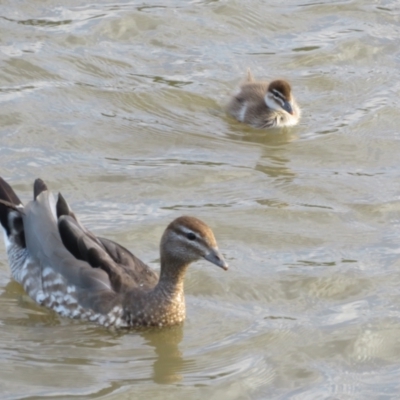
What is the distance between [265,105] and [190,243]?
4208 mm

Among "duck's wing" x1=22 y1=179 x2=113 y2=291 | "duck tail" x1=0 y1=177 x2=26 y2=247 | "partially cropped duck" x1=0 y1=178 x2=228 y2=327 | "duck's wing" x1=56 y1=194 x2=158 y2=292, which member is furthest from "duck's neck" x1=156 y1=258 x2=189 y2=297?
"duck tail" x1=0 y1=177 x2=26 y2=247

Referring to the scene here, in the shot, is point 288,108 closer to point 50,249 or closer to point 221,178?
point 221,178

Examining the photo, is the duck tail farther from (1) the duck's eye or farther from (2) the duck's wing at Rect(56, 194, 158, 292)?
(1) the duck's eye

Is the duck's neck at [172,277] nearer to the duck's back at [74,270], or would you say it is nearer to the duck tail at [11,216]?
the duck's back at [74,270]

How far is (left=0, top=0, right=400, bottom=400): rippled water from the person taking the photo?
7.54 metres

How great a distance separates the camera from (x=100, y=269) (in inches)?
323

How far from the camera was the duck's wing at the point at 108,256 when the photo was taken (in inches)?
321

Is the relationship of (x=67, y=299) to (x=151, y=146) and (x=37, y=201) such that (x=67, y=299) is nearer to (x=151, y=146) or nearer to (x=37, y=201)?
(x=37, y=201)

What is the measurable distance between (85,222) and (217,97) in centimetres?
337

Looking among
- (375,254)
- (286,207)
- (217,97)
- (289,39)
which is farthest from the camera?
(289,39)

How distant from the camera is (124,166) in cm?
1039

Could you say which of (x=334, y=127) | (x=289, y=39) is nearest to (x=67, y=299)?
(x=334, y=127)

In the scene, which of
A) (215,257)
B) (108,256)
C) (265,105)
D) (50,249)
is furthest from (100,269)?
(265,105)

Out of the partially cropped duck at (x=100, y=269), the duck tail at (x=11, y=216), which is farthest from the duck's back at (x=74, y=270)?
the duck tail at (x=11, y=216)
